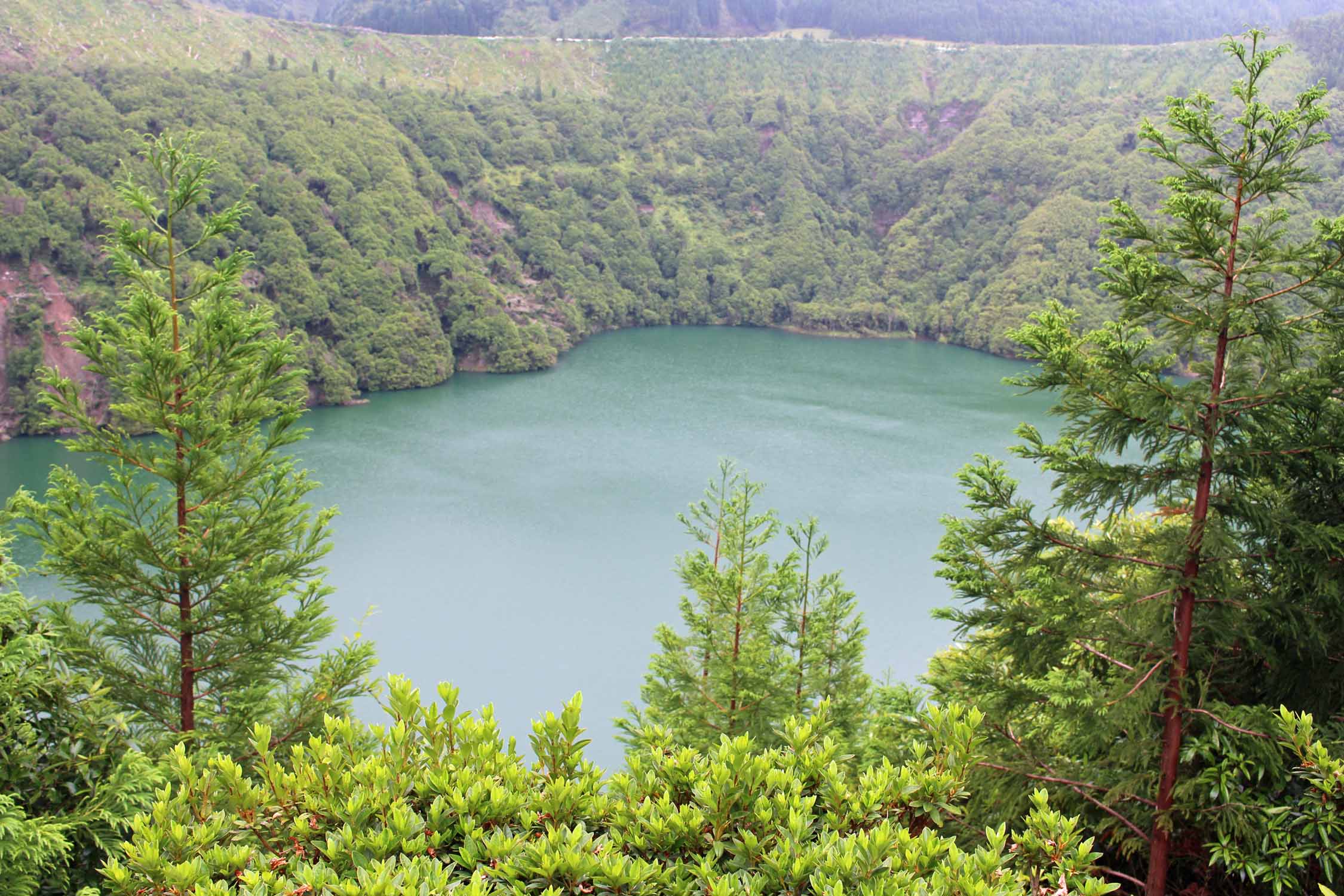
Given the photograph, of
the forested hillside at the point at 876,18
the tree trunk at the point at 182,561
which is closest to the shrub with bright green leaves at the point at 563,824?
the tree trunk at the point at 182,561

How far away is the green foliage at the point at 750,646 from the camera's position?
12.3 m

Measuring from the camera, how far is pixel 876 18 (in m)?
110

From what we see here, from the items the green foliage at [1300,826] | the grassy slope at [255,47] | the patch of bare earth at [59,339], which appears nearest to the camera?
the green foliage at [1300,826]

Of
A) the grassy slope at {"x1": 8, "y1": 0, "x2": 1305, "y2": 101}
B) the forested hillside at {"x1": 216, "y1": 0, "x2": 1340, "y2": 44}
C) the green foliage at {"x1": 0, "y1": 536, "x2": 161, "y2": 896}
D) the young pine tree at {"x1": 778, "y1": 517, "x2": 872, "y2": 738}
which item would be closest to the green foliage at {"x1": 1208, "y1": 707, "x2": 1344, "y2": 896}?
the green foliage at {"x1": 0, "y1": 536, "x2": 161, "y2": 896}

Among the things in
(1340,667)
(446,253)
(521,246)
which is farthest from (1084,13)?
(1340,667)

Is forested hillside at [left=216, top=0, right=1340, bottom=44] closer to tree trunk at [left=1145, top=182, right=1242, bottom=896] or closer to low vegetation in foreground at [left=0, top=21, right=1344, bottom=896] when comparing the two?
low vegetation in foreground at [left=0, top=21, right=1344, bottom=896]

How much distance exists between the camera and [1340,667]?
228 inches

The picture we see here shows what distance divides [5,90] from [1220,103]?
71738mm

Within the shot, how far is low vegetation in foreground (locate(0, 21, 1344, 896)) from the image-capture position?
11.0ft

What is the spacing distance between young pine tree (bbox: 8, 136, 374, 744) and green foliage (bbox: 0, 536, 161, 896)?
3025 mm

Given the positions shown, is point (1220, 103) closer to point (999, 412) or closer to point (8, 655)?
point (999, 412)

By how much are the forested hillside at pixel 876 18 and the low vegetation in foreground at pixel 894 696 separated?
4341 inches

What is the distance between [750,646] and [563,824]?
29.7ft

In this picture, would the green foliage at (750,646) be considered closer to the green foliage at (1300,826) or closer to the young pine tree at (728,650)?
the young pine tree at (728,650)
